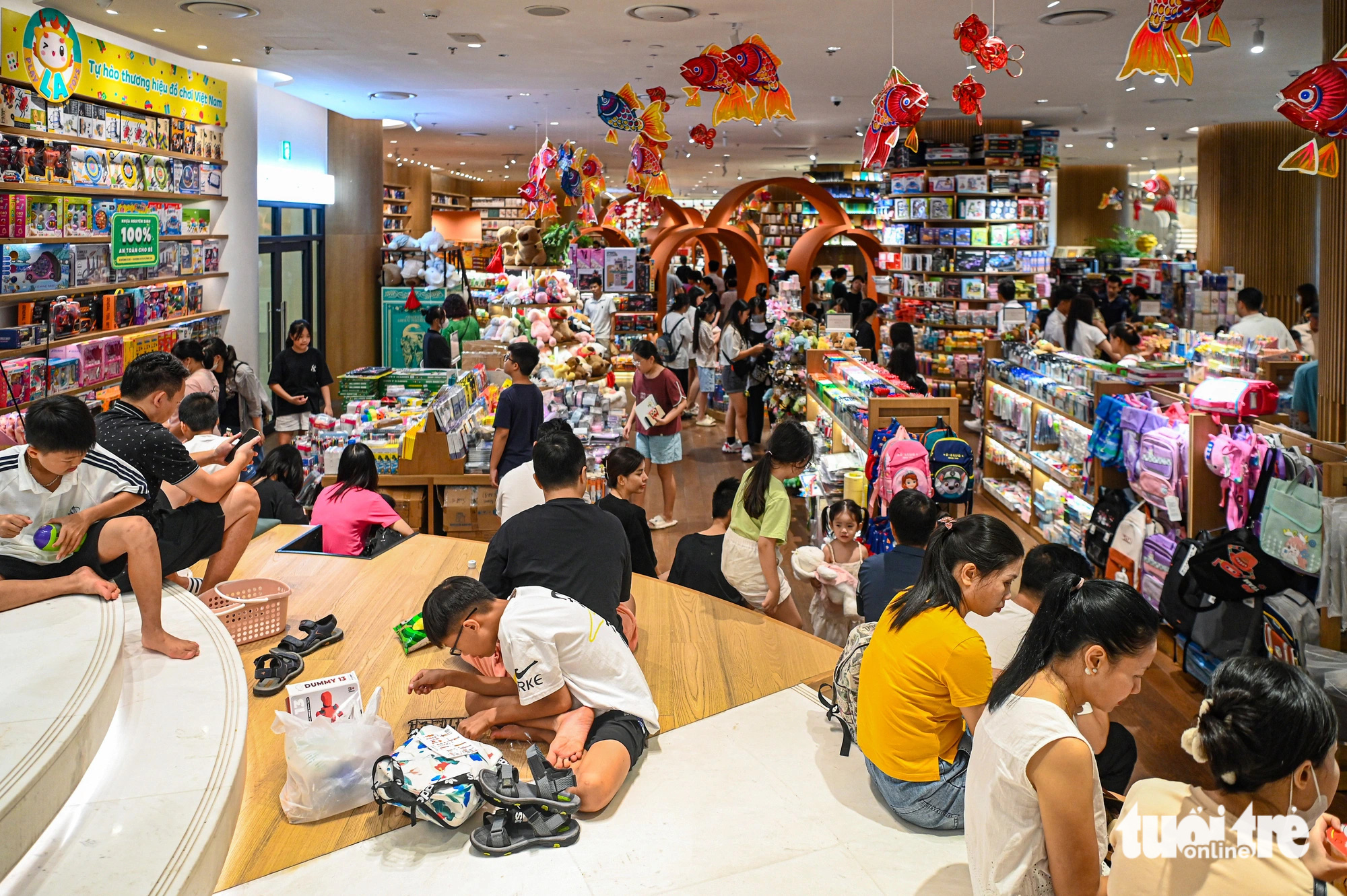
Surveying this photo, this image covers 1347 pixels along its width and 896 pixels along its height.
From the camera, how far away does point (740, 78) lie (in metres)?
6.69

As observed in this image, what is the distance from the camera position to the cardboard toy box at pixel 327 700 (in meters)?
3.03

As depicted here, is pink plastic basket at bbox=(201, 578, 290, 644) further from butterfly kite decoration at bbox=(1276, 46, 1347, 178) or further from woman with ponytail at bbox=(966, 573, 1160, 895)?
butterfly kite decoration at bbox=(1276, 46, 1347, 178)

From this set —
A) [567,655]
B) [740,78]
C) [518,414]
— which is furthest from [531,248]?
[567,655]

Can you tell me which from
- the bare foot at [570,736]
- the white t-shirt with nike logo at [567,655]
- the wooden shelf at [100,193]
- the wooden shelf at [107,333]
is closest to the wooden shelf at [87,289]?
the wooden shelf at [107,333]

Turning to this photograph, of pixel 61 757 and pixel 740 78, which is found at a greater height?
pixel 740 78

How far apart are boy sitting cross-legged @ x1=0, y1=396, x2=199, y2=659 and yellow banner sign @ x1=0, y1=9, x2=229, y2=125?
13.8 feet

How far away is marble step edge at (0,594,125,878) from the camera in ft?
7.96

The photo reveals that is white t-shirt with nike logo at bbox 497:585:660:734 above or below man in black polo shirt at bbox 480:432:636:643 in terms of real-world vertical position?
below

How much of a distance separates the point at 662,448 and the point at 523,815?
16.0 feet


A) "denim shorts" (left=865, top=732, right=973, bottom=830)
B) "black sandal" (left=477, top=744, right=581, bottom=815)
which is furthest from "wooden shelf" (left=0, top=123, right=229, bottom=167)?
"denim shorts" (left=865, top=732, right=973, bottom=830)

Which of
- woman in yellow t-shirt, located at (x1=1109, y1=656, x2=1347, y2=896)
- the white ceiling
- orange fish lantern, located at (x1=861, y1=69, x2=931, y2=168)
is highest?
the white ceiling

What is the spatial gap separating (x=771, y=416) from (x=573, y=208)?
16.3m

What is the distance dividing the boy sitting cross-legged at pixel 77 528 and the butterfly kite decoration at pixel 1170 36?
4354 mm

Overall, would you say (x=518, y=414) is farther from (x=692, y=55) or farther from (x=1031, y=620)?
(x=692, y=55)
